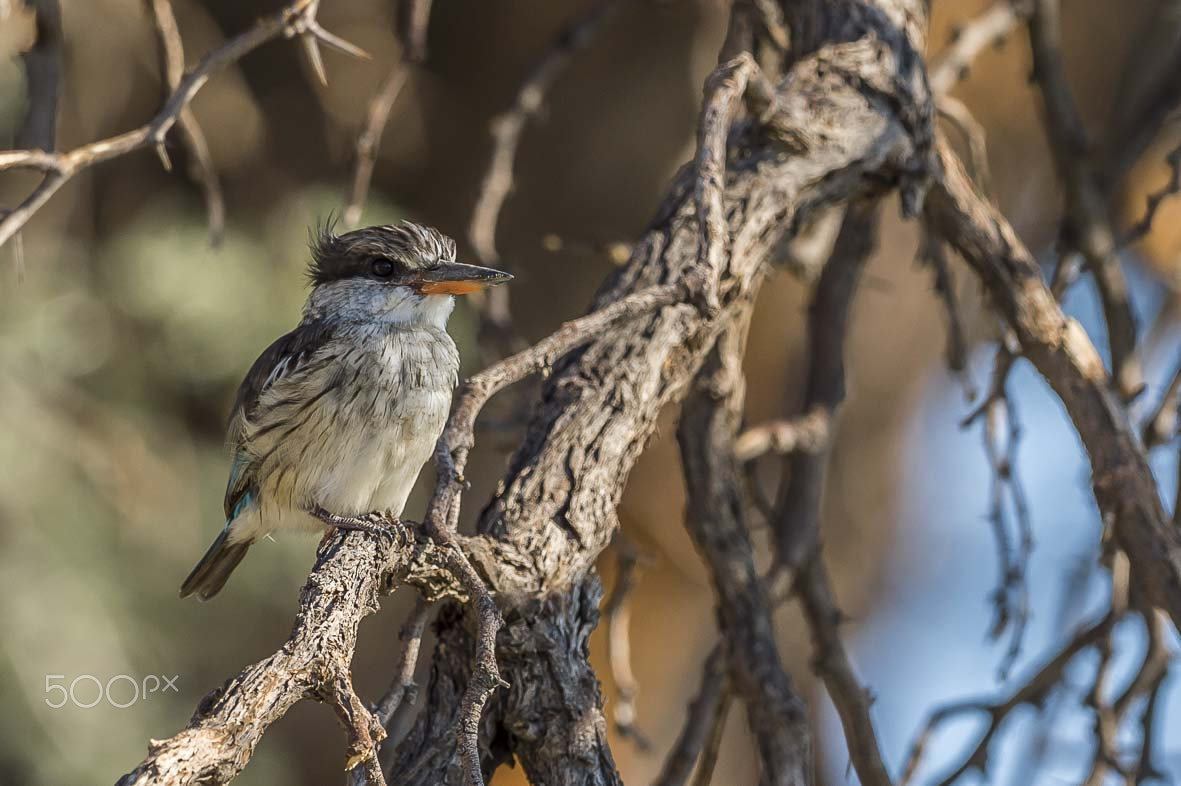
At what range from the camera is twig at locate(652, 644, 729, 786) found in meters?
3.34

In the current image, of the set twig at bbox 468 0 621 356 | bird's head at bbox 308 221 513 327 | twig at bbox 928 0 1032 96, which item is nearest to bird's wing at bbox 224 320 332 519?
bird's head at bbox 308 221 513 327

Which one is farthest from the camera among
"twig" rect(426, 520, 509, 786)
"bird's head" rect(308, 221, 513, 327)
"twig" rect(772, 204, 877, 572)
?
"twig" rect(772, 204, 877, 572)

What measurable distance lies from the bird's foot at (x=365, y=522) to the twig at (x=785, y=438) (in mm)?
1110

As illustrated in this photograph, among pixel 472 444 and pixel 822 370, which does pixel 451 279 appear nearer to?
pixel 472 444

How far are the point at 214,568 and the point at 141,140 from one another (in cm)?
139

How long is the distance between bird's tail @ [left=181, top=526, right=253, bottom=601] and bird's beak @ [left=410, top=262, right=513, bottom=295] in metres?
0.88

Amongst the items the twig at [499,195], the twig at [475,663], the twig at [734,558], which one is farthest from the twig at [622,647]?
the twig at [475,663]

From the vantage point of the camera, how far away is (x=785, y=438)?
12.5ft

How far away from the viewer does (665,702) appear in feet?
20.5

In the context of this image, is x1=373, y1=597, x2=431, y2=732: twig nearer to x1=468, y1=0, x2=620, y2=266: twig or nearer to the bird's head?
the bird's head

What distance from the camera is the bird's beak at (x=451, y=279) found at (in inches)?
128

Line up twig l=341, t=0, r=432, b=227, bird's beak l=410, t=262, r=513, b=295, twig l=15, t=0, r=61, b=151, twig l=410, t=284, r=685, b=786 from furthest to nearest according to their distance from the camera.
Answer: twig l=341, t=0, r=432, b=227
bird's beak l=410, t=262, r=513, b=295
twig l=15, t=0, r=61, b=151
twig l=410, t=284, r=685, b=786

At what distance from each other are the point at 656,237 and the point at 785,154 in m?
0.41

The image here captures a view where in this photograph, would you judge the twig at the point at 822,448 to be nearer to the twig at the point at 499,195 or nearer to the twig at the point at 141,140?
the twig at the point at 499,195
